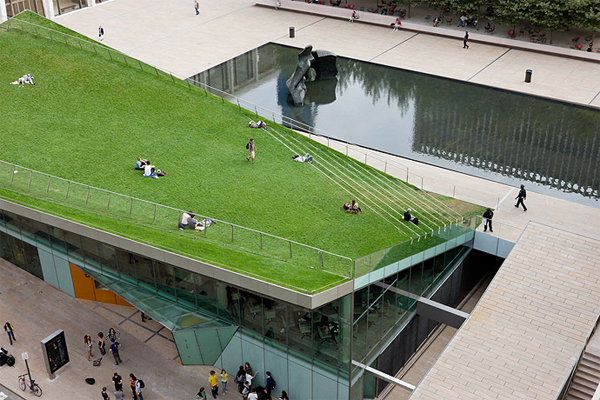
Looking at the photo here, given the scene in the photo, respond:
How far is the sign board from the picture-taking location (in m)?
25.3

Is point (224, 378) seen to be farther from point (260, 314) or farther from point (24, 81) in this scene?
point (24, 81)

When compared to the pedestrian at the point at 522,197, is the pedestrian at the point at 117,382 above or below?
below

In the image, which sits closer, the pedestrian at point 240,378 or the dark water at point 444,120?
the pedestrian at point 240,378

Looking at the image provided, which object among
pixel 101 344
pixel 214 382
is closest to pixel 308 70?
pixel 101 344

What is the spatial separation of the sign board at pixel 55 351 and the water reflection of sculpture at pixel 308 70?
23.3 metres

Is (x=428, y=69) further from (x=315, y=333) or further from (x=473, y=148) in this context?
(x=315, y=333)

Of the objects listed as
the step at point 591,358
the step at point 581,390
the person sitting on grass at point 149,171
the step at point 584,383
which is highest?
the person sitting on grass at point 149,171

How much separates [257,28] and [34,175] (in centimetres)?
3129

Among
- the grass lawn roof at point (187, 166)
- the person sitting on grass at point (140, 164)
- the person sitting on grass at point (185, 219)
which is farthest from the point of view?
the person sitting on grass at point (140, 164)

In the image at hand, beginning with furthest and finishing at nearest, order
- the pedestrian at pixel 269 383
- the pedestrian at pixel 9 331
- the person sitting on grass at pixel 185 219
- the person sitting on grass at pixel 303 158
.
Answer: the person sitting on grass at pixel 303 158 → the pedestrian at pixel 9 331 → the person sitting on grass at pixel 185 219 → the pedestrian at pixel 269 383

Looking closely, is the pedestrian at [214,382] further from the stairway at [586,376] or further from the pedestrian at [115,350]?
the stairway at [586,376]

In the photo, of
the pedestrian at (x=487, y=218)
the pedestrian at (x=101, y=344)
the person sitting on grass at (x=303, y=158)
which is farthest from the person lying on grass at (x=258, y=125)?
the pedestrian at (x=101, y=344)

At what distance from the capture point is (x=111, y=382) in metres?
26.0

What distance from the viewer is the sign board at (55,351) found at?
83.0ft
